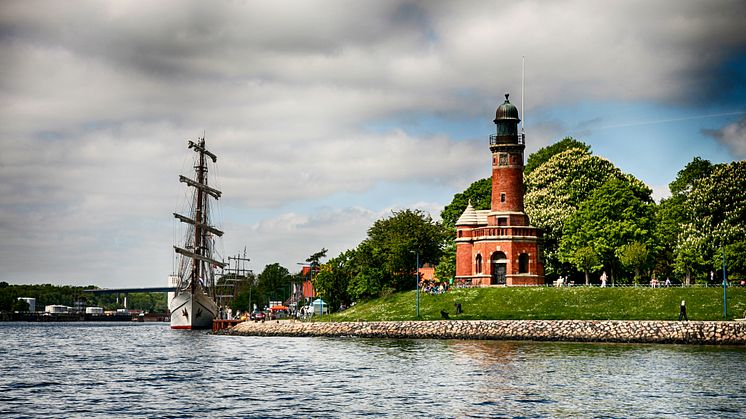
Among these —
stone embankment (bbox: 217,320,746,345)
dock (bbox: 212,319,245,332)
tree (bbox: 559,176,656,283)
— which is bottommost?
dock (bbox: 212,319,245,332)

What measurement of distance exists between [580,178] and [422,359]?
51.0m

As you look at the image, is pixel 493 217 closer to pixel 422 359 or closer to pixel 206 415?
pixel 422 359

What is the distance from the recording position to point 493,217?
9444 cm

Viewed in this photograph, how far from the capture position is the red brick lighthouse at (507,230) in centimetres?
9325

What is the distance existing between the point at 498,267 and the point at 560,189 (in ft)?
45.1

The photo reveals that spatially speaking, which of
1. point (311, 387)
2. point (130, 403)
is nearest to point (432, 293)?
point (311, 387)

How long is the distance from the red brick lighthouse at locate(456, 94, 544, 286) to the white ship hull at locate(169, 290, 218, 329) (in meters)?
49.6

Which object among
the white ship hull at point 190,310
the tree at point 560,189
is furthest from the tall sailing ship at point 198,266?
the tree at point 560,189

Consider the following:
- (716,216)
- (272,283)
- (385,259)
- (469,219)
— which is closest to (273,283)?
(272,283)

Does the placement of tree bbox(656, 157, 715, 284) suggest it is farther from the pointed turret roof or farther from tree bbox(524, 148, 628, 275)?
the pointed turret roof

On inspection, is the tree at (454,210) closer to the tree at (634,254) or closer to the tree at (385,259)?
the tree at (385,259)

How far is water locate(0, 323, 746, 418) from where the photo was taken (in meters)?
34.2

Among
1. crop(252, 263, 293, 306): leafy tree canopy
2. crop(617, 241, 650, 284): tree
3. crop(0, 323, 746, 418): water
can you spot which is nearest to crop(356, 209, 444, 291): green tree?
crop(617, 241, 650, 284): tree

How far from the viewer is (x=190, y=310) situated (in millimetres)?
127688
